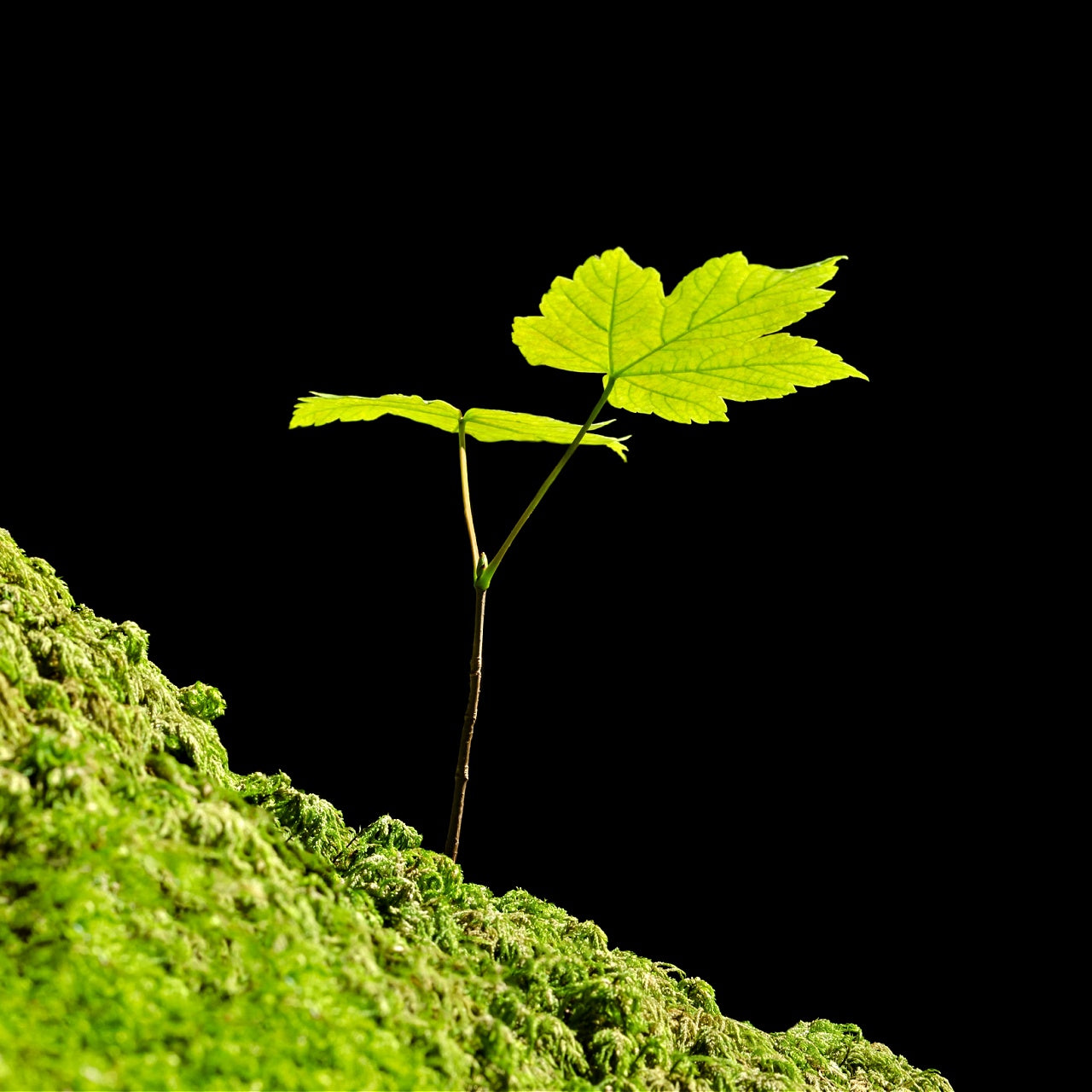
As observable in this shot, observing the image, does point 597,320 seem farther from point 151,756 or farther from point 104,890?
point 104,890

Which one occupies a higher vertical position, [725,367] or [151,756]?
[725,367]

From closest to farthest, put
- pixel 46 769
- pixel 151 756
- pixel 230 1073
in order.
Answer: pixel 230 1073 < pixel 46 769 < pixel 151 756

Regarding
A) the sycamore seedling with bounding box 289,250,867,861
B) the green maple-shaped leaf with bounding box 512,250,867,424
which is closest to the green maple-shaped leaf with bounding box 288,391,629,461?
the sycamore seedling with bounding box 289,250,867,861

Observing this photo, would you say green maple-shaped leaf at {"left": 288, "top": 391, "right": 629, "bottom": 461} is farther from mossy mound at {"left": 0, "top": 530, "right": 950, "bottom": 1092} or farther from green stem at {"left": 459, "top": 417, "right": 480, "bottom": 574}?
mossy mound at {"left": 0, "top": 530, "right": 950, "bottom": 1092}

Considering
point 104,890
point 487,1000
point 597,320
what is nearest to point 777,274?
point 597,320

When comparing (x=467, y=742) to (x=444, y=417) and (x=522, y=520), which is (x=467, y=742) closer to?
(x=522, y=520)

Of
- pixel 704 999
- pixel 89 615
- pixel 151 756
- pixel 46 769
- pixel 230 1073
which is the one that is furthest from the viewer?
pixel 704 999
